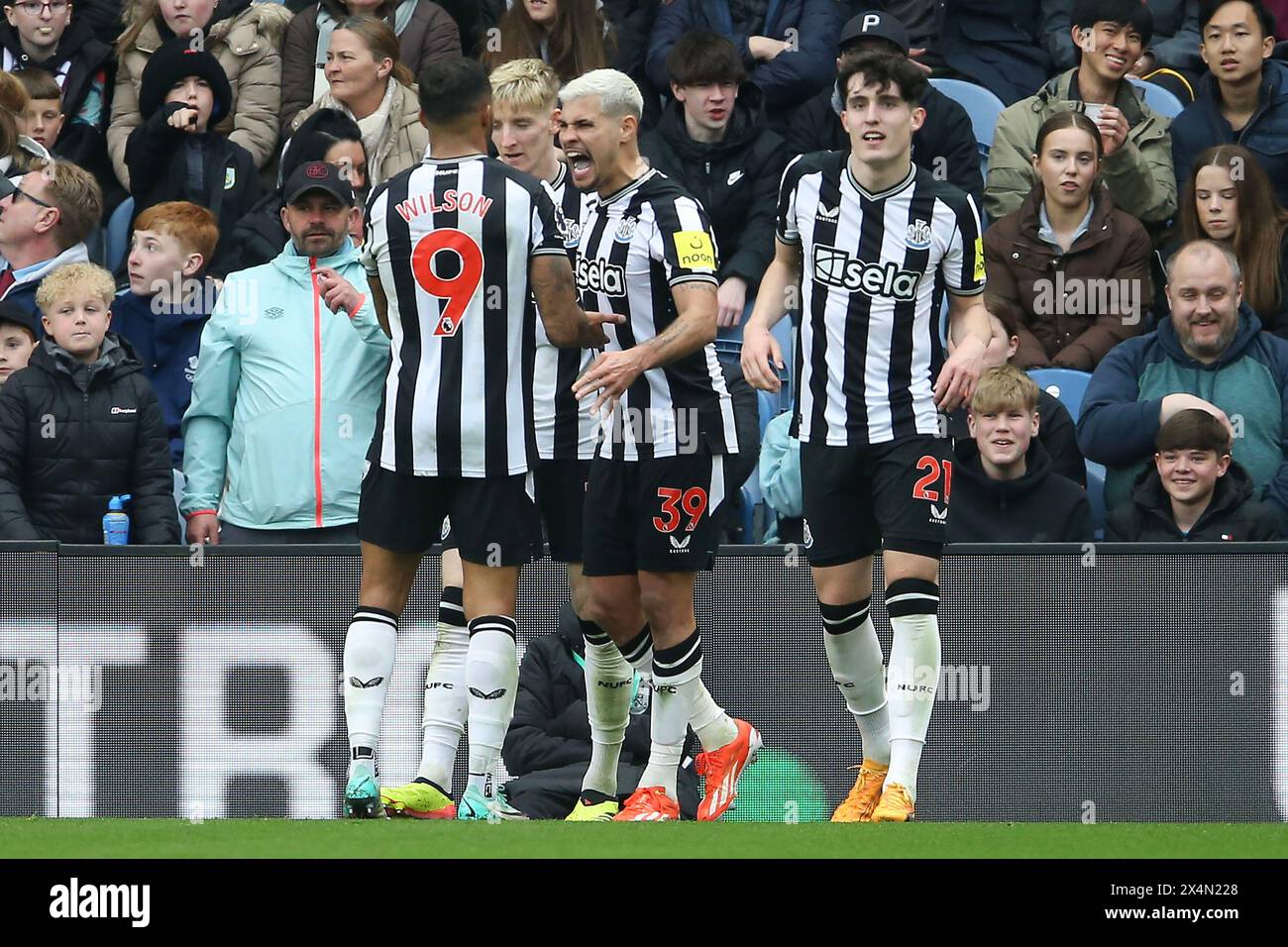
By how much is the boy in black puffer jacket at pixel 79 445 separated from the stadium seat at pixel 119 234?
2.00 m

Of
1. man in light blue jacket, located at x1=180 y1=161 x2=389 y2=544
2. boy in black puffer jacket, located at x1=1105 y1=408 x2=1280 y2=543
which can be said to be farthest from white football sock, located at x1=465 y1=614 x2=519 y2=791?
boy in black puffer jacket, located at x1=1105 y1=408 x2=1280 y2=543

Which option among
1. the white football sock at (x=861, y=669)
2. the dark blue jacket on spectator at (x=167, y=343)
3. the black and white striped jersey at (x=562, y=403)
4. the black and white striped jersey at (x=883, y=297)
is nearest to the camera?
the black and white striped jersey at (x=883, y=297)

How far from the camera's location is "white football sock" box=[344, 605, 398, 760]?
6.71 m

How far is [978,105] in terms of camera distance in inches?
449

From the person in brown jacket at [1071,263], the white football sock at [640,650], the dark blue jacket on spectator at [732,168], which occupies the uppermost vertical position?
the dark blue jacket on spectator at [732,168]

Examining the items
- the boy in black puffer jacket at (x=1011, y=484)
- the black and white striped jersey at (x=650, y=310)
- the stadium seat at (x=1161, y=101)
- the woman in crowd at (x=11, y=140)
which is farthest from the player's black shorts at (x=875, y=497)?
the woman in crowd at (x=11, y=140)

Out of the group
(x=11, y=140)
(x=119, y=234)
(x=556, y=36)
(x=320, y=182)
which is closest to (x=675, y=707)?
(x=320, y=182)

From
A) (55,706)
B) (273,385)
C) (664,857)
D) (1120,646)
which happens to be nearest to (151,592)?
(55,706)

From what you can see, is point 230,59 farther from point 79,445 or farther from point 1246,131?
point 1246,131

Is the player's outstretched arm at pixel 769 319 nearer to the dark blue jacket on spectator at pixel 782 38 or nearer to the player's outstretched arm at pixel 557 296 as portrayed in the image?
the player's outstretched arm at pixel 557 296

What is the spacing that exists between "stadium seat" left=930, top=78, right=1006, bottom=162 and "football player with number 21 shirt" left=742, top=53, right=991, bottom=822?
4.23 metres

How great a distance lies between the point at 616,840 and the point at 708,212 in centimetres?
507

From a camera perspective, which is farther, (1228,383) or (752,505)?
(752,505)

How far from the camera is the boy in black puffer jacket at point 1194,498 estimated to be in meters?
8.41
